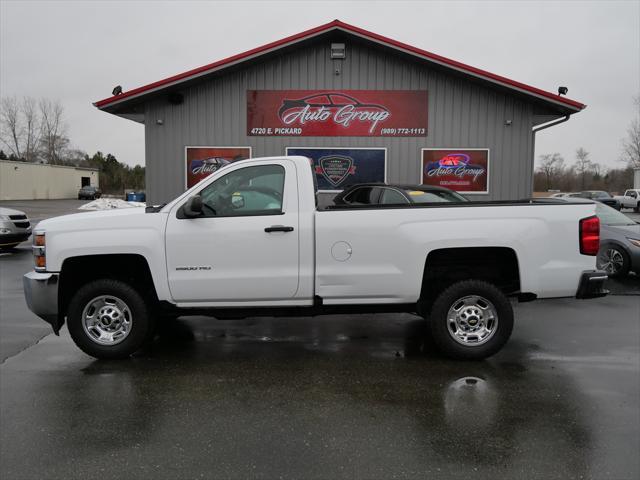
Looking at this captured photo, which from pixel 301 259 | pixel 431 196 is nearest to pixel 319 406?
pixel 301 259

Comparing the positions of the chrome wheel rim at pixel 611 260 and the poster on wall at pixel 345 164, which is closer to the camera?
the chrome wheel rim at pixel 611 260

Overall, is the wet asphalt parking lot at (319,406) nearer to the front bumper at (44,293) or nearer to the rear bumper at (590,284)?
the front bumper at (44,293)

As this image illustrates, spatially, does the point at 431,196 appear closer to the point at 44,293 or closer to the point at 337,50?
the point at 337,50

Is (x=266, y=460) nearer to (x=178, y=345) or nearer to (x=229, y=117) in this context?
(x=178, y=345)

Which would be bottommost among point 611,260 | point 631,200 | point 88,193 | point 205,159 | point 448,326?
point 448,326

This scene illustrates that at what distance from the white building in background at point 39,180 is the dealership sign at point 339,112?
146ft

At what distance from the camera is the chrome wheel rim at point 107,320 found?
5.40m

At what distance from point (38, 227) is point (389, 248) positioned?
3.43m

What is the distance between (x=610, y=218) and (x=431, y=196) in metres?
4.14

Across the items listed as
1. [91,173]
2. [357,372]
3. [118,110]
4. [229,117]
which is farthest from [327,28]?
[91,173]

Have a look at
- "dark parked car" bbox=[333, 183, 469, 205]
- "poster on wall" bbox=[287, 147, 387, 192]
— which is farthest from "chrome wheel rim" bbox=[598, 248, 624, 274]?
"poster on wall" bbox=[287, 147, 387, 192]

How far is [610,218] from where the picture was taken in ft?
36.0

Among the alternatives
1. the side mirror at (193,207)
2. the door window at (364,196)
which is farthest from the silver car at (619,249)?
the side mirror at (193,207)

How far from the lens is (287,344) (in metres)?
6.10
